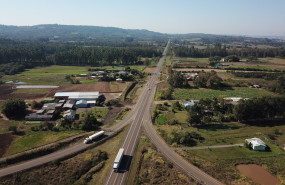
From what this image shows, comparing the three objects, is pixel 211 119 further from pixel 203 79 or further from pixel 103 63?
pixel 103 63

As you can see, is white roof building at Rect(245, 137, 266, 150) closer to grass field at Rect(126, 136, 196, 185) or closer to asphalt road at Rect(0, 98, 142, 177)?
grass field at Rect(126, 136, 196, 185)

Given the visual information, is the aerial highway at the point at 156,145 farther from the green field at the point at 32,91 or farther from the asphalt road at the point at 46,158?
the green field at the point at 32,91

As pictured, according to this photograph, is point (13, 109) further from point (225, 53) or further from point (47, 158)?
point (225, 53)

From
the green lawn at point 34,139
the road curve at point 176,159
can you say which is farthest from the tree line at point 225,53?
the green lawn at point 34,139

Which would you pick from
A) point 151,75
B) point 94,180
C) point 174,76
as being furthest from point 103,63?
point 94,180

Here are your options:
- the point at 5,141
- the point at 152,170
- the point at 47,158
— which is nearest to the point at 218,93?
the point at 152,170

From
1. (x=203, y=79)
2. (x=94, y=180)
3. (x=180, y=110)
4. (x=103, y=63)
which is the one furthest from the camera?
(x=103, y=63)

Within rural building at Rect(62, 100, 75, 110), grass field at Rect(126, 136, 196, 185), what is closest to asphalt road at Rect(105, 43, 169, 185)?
grass field at Rect(126, 136, 196, 185)
